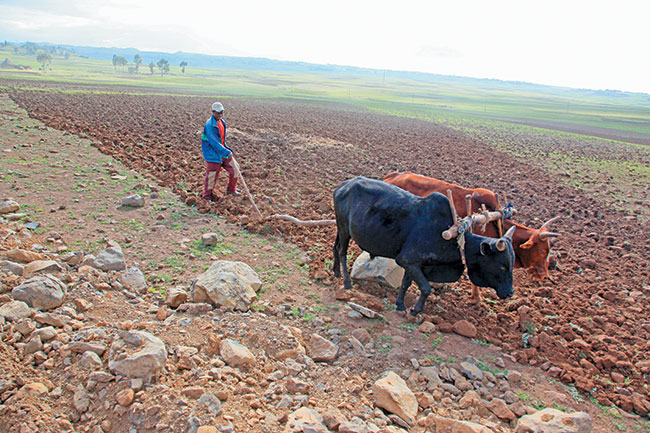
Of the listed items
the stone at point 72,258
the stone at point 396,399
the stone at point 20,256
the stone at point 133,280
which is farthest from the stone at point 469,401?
the stone at point 20,256

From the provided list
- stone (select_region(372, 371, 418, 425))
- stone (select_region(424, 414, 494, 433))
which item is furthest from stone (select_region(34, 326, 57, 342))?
stone (select_region(424, 414, 494, 433))

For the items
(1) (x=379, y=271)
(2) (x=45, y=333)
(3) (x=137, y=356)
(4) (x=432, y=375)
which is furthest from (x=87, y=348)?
(1) (x=379, y=271)

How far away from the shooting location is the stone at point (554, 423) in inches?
165

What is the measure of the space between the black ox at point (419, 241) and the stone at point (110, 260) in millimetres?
3340

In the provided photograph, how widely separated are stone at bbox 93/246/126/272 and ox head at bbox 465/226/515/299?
4.85 metres

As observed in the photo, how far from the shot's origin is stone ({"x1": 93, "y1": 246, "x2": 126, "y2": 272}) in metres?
6.19

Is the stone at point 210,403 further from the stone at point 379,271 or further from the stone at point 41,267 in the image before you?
the stone at point 379,271

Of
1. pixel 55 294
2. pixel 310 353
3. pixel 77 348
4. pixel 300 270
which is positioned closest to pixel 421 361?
pixel 310 353

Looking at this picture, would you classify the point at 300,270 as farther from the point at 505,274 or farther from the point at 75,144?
the point at 75,144

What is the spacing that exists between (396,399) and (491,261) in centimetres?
260

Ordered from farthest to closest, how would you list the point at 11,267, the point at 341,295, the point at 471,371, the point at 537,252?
the point at 537,252 → the point at 341,295 → the point at 11,267 → the point at 471,371

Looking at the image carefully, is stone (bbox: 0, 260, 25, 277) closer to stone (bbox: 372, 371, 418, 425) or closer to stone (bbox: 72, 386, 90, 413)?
stone (bbox: 72, 386, 90, 413)

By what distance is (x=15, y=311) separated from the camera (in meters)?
4.61

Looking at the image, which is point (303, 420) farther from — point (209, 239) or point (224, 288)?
point (209, 239)
